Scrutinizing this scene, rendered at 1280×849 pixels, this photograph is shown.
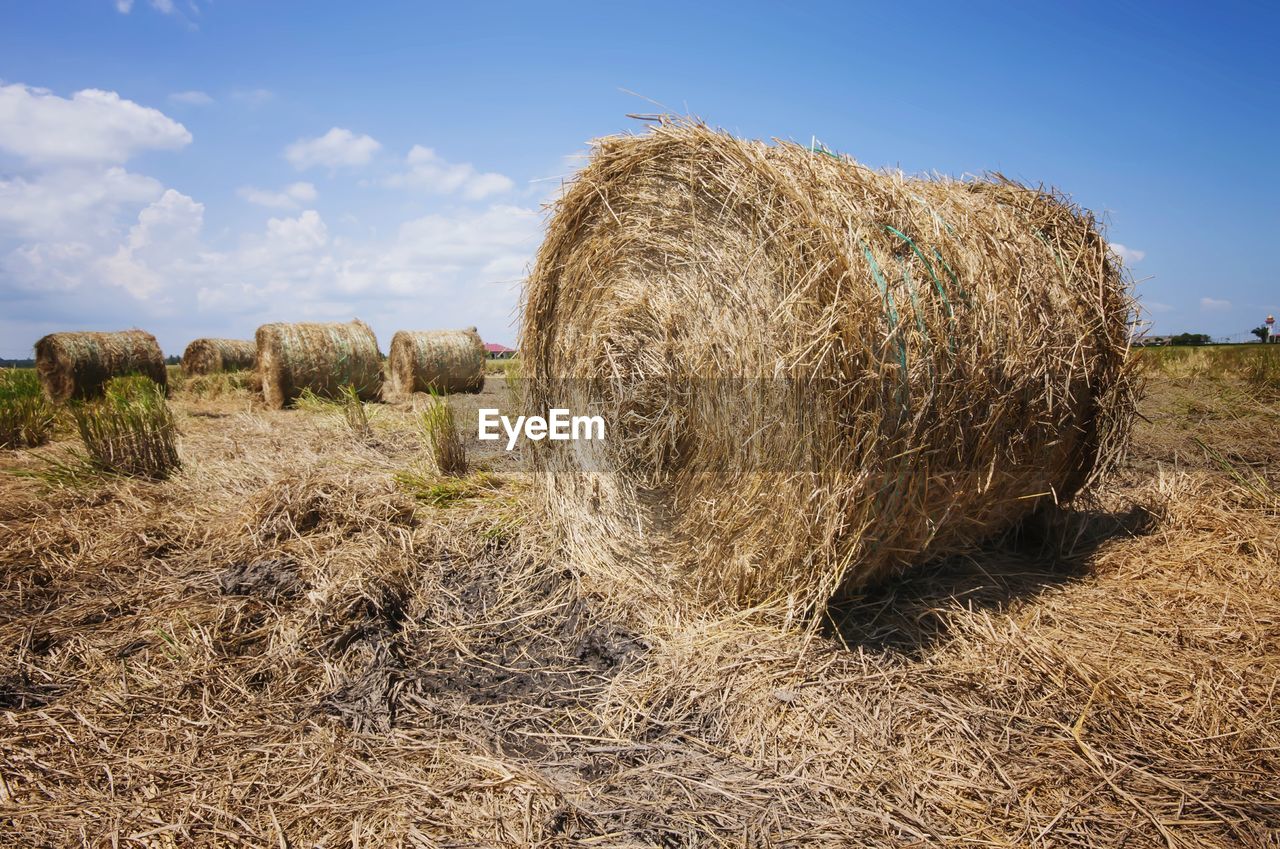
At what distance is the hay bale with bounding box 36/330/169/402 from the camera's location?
10672mm

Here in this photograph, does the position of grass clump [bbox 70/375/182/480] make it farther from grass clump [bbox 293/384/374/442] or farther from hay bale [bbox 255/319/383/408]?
hay bale [bbox 255/319/383/408]

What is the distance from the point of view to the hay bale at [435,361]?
1183 centimetres

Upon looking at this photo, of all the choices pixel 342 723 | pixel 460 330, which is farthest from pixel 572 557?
pixel 460 330

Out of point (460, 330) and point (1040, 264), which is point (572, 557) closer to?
point (1040, 264)

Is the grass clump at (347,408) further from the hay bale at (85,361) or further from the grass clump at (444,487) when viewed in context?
the hay bale at (85,361)

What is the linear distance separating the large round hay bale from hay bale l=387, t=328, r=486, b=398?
7.85 metres

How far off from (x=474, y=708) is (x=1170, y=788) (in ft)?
7.91

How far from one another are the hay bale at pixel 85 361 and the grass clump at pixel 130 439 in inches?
237

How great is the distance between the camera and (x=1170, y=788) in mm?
2322

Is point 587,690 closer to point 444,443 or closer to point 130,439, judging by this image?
point 444,443

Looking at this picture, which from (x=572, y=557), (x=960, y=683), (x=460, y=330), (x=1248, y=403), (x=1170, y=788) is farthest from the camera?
(x=460, y=330)

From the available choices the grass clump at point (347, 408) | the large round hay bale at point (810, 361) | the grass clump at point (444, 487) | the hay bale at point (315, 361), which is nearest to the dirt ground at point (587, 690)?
the grass clump at point (444, 487)

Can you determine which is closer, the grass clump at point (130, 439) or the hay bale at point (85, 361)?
the grass clump at point (130, 439)

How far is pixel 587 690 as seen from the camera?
3.19 meters
